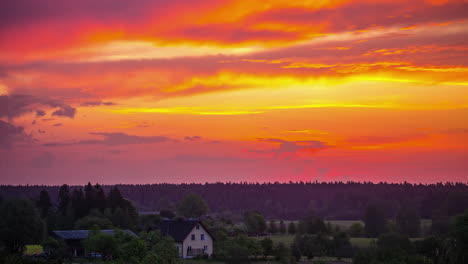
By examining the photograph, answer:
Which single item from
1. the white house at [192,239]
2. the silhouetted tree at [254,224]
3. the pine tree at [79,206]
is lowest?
the white house at [192,239]

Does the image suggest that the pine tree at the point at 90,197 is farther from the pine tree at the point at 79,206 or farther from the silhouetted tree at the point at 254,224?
the silhouetted tree at the point at 254,224

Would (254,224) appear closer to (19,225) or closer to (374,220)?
(374,220)

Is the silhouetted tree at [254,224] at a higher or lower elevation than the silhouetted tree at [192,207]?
lower

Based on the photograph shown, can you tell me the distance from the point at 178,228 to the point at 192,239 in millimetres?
3334

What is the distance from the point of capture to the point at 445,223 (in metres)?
111

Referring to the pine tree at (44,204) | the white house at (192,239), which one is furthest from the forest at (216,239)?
the white house at (192,239)

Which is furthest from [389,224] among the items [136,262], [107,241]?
[136,262]

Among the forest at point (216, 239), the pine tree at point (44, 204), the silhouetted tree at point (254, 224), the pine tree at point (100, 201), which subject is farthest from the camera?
the silhouetted tree at point (254, 224)

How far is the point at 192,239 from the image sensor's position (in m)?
86.6

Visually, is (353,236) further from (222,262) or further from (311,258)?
(222,262)

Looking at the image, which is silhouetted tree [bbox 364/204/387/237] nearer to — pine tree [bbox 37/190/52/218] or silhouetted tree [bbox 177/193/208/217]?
silhouetted tree [bbox 177/193/208/217]

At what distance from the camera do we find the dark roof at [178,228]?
284 feet

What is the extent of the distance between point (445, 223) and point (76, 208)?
6345 centimetres

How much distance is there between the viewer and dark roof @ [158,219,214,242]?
86656 millimetres
